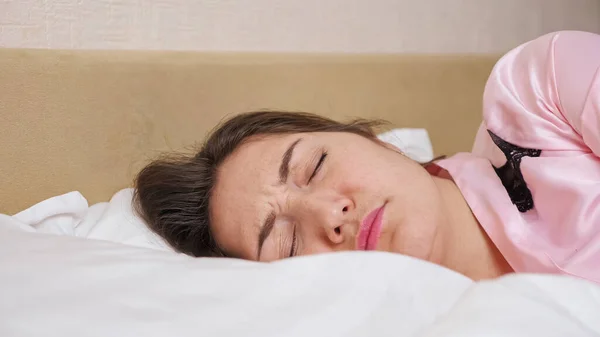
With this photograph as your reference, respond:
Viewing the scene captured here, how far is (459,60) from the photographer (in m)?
1.72

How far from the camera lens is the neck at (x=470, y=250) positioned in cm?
99

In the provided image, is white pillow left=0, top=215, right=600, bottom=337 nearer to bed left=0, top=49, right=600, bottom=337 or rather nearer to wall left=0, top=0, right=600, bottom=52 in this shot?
bed left=0, top=49, right=600, bottom=337

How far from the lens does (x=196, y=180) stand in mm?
1145

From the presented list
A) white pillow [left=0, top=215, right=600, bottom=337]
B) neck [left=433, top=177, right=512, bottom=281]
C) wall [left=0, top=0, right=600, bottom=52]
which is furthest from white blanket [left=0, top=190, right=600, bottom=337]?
wall [left=0, top=0, right=600, bottom=52]

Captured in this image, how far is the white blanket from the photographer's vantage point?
55 centimetres

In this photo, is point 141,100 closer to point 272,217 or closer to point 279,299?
point 272,217

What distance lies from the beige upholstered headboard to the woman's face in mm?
285

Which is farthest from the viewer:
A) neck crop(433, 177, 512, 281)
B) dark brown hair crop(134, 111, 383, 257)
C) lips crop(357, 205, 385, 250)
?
dark brown hair crop(134, 111, 383, 257)

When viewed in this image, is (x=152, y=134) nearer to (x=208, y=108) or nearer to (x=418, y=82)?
(x=208, y=108)

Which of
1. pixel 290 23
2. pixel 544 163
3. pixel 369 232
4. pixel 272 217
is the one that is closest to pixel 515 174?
pixel 544 163

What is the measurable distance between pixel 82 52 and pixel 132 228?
374 mm

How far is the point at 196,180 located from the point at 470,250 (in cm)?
54

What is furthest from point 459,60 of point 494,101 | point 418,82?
point 494,101

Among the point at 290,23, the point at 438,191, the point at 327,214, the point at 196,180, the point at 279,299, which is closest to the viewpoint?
the point at 279,299
